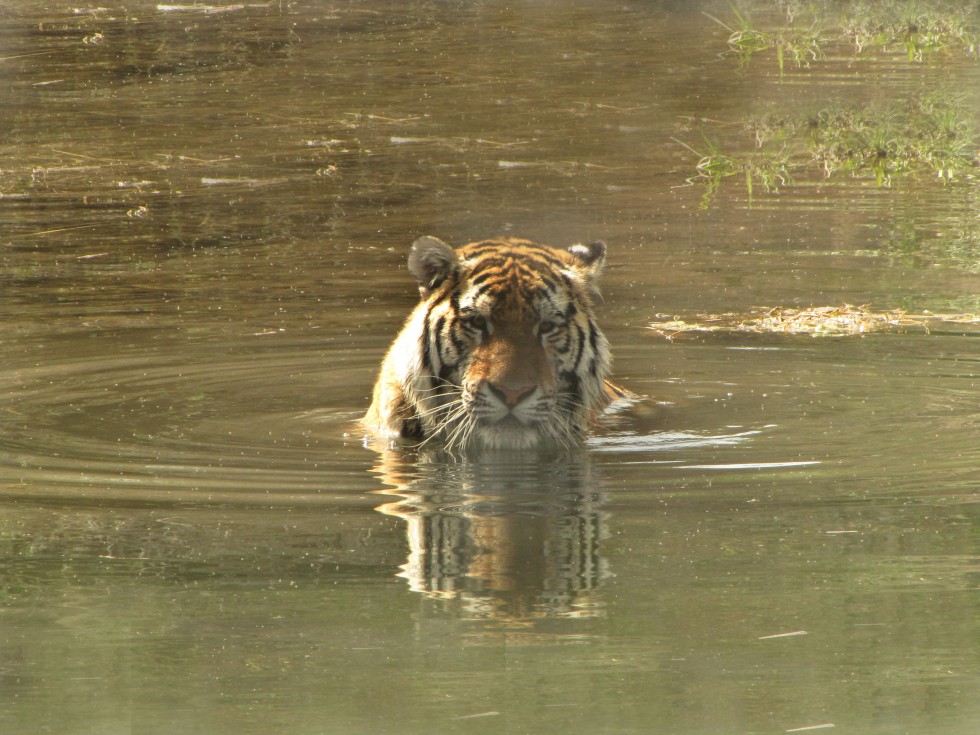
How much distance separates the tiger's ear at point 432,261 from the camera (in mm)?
6227

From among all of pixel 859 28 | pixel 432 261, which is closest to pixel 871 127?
pixel 859 28

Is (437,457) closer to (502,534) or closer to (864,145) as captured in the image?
(502,534)

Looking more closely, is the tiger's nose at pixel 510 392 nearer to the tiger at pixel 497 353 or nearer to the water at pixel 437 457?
the tiger at pixel 497 353

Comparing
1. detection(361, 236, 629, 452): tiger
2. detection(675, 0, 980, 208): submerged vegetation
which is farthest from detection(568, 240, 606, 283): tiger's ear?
detection(675, 0, 980, 208): submerged vegetation

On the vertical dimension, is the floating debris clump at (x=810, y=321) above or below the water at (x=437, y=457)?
below

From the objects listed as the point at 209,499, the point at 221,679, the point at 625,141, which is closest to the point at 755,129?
the point at 625,141

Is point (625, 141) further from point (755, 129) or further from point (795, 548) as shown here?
point (795, 548)

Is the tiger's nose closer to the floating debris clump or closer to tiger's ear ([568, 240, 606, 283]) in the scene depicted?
tiger's ear ([568, 240, 606, 283])

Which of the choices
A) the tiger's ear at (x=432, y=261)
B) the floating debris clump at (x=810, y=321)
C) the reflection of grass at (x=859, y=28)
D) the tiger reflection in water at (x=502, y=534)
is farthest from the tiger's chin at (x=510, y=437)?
the reflection of grass at (x=859, y=28)

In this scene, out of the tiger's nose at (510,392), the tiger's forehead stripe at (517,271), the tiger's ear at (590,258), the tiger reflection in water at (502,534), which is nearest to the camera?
the tiger reflection in water at (502,534)

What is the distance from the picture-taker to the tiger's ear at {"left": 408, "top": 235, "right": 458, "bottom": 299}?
6.23m

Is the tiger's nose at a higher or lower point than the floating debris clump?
higher

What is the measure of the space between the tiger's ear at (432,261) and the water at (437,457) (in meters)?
0.66

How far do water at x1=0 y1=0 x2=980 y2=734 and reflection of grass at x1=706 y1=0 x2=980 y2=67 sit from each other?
214 mm
